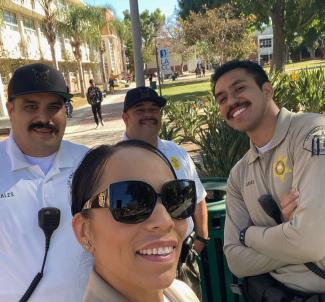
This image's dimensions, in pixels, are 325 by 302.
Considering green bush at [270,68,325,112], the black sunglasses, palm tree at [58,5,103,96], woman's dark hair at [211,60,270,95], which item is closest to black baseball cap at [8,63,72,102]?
woman's dark hair at [211,60,270,95]

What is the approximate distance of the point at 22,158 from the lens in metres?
2.35

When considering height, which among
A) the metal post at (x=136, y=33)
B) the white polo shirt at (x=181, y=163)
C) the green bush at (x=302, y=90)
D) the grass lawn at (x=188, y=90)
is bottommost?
the grass lawn at (x=188, y=90)

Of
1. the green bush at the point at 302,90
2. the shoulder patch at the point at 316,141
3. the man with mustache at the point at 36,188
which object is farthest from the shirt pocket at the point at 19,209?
the green bush at the point at 302,90

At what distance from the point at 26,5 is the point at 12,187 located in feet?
116

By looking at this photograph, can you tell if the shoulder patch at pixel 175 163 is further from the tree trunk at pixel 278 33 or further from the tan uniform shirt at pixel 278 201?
the tree trunk at pixel 278 33

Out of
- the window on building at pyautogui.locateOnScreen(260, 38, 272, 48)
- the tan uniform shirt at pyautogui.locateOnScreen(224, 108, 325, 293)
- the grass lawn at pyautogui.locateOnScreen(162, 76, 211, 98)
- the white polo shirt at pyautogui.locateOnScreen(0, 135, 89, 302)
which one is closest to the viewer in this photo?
the tan uniform shirt at pyautogui.locateOnScreen(224, 108, 325, 293)

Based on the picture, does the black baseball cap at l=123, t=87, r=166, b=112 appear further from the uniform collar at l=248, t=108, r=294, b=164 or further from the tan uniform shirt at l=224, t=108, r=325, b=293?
the uniform collar at l=248, t=108, r=294, b=164

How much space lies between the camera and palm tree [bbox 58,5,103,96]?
1383 inches

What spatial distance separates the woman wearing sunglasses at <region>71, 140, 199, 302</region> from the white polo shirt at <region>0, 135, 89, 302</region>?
2.65 ft

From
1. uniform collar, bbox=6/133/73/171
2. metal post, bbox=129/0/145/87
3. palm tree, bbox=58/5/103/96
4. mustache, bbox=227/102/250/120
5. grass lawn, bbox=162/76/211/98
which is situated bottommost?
grass lawn, bbox=162/76/211/98

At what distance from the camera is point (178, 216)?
138 cm

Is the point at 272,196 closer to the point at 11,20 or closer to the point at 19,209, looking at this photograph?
the point at 19,209

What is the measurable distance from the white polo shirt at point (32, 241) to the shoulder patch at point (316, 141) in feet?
4.11

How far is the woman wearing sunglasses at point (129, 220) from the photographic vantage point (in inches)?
49.0
